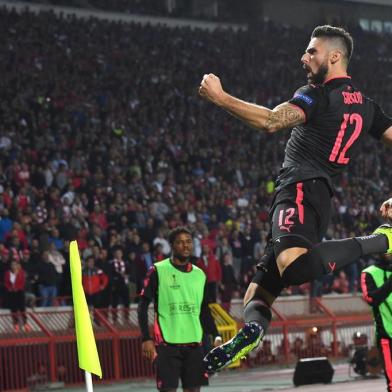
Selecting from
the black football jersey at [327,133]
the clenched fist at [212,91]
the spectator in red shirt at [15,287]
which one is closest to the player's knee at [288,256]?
the black football jersey at [327,133]

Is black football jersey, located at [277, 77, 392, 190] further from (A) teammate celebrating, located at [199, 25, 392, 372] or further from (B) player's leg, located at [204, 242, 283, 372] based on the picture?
(B) player's leg, located at [204, 242, 283, 372]

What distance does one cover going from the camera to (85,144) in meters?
25.1

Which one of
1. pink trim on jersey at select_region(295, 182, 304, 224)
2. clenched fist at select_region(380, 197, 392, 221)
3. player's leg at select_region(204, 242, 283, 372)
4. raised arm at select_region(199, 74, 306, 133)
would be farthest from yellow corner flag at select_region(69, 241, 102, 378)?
clenched fist at select_region(380, 197, 392, 221)

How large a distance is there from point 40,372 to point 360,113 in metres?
11.1

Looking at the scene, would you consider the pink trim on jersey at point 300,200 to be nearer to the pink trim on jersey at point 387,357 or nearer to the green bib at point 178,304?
the pink trim on jersey at point 387,357

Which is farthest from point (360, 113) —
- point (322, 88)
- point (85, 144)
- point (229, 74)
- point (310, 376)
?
point (229, 74)

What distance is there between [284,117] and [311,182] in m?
0.57

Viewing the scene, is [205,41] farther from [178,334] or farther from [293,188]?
[293,188]

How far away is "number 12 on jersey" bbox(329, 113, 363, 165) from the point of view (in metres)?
6.73

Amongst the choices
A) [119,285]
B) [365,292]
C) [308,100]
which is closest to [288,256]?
[308,100]

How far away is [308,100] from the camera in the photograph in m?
6.48

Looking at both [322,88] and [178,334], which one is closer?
[322,88]

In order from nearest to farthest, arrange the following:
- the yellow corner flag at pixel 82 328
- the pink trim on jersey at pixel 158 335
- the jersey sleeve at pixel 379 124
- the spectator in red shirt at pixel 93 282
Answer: the yellow corner flag at pixel 82 328 → the jersey sleeve at pixel 379 124 → the pink trim on jersey at pixel 158 335 → the spectator in red shirt at pixel 93 282

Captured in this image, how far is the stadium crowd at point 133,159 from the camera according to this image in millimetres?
19438
